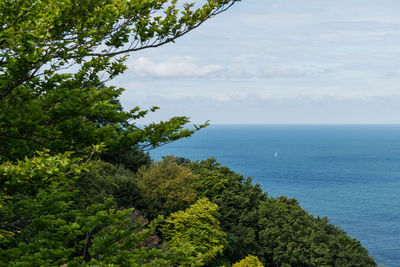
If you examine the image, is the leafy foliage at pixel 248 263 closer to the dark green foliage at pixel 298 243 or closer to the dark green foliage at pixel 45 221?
the dark green foliage at pixel 298 243

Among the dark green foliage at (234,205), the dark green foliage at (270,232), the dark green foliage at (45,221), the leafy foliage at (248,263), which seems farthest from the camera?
the dark green foliage at (270,232)

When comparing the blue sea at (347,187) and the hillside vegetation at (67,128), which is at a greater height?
the hillside vegetation at (67,128)

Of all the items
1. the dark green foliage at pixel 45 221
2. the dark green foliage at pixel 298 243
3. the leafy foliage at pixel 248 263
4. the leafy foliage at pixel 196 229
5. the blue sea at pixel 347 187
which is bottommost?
the blue sea at pixel 347 187

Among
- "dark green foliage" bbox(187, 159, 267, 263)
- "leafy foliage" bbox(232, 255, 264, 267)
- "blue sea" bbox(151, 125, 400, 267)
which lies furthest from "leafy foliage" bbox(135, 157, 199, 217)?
"blue sea" bbox(151, 125, 400, 267)

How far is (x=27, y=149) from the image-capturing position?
7941 mm

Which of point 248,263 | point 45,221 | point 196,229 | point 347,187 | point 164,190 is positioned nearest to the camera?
point 45,221

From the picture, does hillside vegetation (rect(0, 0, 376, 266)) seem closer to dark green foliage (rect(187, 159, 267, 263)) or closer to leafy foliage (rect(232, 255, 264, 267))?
leafy foliage (rect(232, 255, 264, 267))

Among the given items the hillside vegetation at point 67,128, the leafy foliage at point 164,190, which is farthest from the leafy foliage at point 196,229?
the hillside vegetation at point 67,128

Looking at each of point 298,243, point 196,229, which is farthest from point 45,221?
point 298,243

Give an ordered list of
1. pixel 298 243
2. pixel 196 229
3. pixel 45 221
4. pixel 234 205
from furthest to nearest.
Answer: pixel 234 205 → pixel 298 243 → pixel 196 229 → pixel 45 221

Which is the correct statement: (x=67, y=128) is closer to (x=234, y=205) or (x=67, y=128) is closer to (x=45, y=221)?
(x=45, y=221)

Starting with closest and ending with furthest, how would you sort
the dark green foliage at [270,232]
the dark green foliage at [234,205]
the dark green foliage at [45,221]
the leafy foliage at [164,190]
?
the dark green foliage at [45,221]
the leafy foliage at [164,190]
the dark green foliage at [234,205]
the dark green foliage at [270,232]

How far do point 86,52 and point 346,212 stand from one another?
90571 mm

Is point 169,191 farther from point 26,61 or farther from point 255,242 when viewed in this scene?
point 26,61
